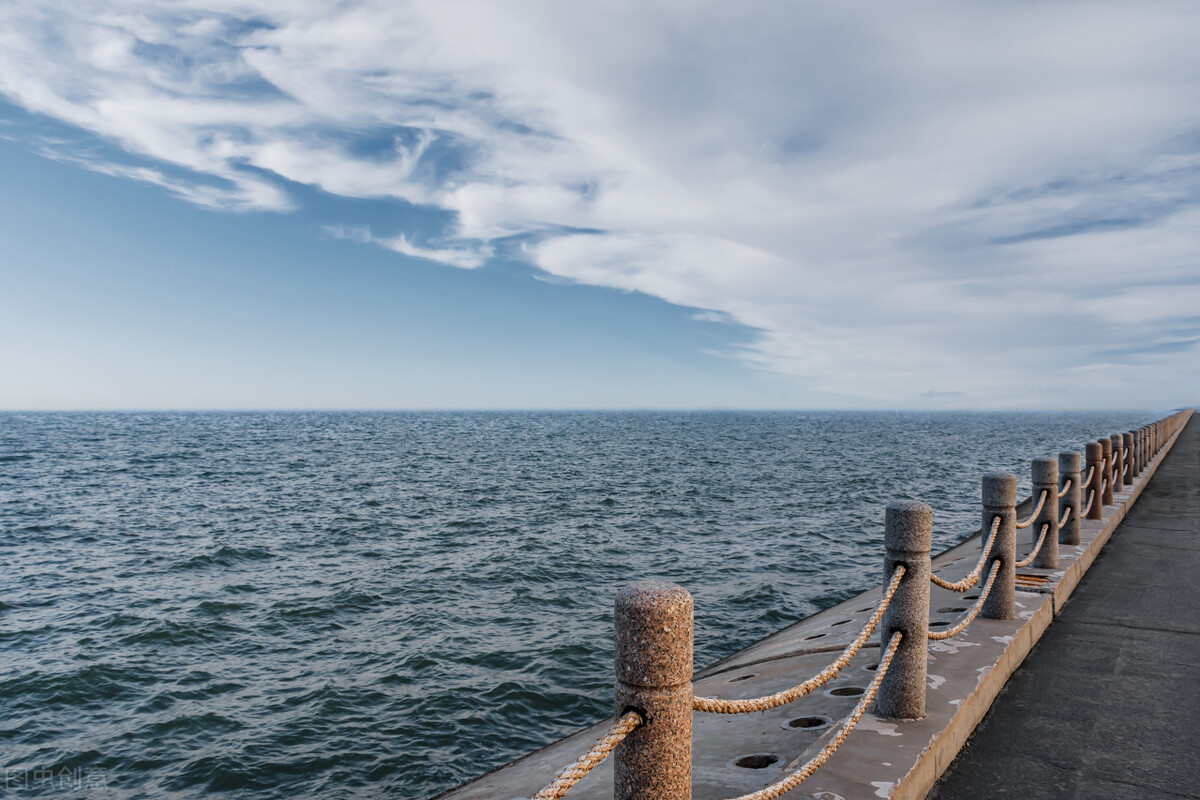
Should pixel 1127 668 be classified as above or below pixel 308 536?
above

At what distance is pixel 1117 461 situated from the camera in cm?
1337

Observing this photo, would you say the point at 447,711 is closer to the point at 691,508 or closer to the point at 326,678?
the point at 326,678

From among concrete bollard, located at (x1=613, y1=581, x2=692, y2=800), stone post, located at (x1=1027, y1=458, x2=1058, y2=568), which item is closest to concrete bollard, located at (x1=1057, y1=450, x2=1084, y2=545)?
stone post, located at (x1=1027, y1=458, x2=1058, y2=568)

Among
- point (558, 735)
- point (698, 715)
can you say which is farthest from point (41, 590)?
point (698, 715)

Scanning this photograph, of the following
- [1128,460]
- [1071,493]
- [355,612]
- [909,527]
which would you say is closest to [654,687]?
[909,527]

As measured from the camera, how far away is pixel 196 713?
957cm

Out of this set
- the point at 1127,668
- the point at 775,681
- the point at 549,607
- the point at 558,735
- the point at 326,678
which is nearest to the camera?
the point at 1127,668

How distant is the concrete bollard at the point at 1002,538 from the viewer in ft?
18.8

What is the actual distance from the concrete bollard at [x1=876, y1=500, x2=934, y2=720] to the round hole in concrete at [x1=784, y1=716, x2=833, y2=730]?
3.26 feet

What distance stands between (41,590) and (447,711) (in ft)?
42.7

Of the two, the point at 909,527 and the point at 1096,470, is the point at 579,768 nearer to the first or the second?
the point at 909,527

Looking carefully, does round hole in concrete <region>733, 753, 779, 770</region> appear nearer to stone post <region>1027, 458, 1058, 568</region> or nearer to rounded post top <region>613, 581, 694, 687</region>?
rounded post top <region>613, 581, 694, 687</region>

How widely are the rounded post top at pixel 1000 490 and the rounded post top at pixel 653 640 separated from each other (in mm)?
4489

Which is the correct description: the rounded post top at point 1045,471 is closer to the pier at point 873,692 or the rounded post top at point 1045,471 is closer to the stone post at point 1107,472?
the pier at point 873,692
